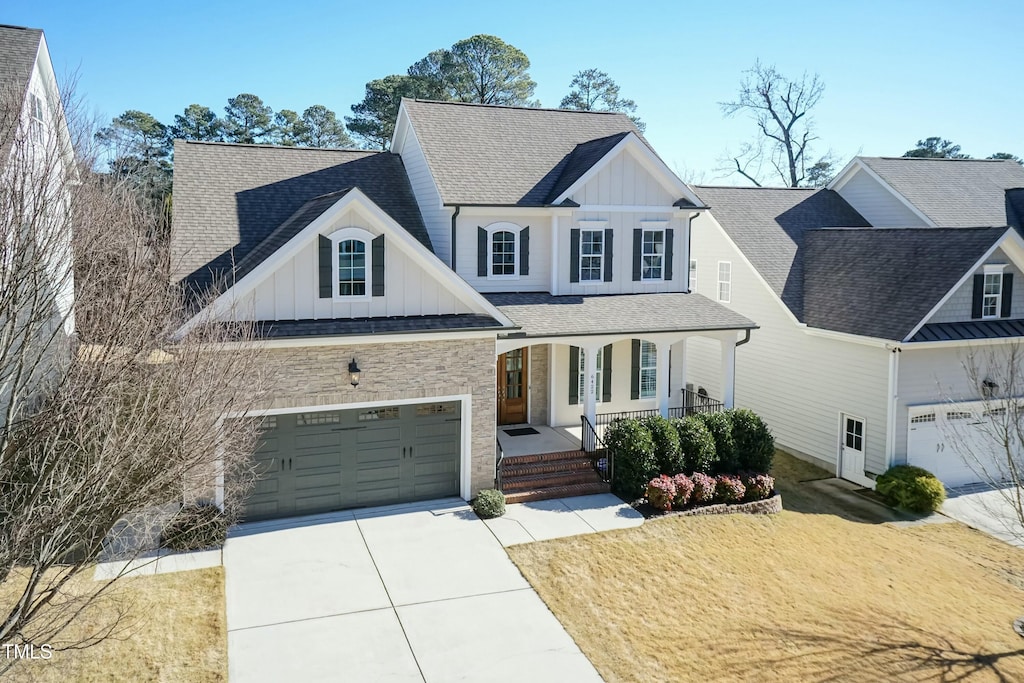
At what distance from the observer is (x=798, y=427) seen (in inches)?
870

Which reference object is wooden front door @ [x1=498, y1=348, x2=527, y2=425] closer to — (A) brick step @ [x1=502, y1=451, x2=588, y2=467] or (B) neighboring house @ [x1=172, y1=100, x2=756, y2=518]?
(B) neighboring house @ [x1=172, y1=100, x2=756, y2=518]

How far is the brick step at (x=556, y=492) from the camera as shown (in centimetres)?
1691

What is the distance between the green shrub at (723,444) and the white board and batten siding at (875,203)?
1199 centimetres

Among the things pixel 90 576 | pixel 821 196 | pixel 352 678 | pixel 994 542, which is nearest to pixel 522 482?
pixel 352 678

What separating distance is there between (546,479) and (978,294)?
11925 millimetres

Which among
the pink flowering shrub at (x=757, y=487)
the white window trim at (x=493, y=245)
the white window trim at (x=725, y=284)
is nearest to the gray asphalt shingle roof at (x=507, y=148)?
the white window trim at (x=493, y=245)

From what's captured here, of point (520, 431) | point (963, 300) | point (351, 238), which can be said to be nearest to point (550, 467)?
point (520, 431)

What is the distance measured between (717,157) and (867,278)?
30833mm

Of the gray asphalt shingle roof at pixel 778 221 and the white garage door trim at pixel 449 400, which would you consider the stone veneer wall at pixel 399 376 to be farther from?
the gray asphalt shingle roof at pixel 778 221

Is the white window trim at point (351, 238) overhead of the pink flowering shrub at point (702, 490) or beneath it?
overhead

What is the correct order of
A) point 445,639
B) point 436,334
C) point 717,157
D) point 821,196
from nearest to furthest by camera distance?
point 445,639
point 436,334
point 821,196
point 717,157

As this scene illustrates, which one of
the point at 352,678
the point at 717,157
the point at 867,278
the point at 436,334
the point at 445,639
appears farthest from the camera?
the point at 717,157

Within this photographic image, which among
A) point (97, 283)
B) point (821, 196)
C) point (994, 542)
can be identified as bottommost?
point (994, 542)

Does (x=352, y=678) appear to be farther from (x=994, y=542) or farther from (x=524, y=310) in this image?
(x=994, y=542)
